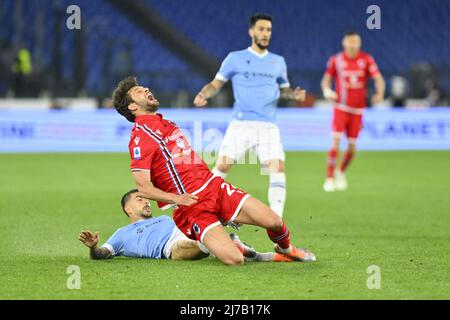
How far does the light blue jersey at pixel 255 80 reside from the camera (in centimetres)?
1107

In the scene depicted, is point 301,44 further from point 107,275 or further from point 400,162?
point 107,275

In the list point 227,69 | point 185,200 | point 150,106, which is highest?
point 227,69

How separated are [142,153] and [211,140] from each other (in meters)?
12.7

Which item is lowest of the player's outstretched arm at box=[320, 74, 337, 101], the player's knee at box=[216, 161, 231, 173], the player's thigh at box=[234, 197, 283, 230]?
the player's thigh at box=[234, 197, 283, 230]

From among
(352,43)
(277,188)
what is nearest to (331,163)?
(352,43)

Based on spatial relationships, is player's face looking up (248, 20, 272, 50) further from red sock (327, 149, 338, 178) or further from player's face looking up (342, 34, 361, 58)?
player's face looking up (342, 34, 361, 58)

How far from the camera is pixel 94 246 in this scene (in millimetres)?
8078

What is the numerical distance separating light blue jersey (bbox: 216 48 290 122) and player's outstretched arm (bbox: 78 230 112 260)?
3249mm

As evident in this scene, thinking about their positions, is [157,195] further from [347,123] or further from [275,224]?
[347,123]

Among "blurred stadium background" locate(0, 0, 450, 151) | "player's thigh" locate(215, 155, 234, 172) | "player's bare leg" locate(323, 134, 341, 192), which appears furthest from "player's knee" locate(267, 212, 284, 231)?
"blurred stadium background" locate(0, 0, 450, 151)

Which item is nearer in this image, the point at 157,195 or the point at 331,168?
the point at 157,195

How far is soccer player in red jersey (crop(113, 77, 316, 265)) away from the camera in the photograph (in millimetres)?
7883
